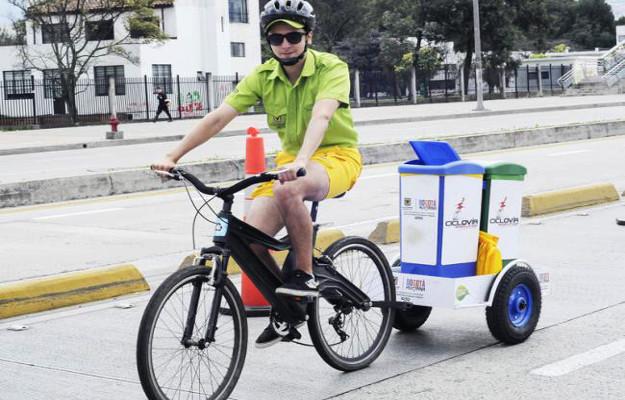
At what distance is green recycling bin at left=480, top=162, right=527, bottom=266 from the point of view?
6.19 metres

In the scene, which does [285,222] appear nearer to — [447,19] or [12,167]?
[12,167]

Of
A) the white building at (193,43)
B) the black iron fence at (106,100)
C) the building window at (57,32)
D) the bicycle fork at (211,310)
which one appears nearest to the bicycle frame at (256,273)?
the bicycle fork at (211,310)

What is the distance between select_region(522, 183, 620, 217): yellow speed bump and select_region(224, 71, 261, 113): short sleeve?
644 cm

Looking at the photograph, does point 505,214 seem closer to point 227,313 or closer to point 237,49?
point 227,313

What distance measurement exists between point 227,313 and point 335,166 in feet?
3.27

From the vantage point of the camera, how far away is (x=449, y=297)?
19.6 feet

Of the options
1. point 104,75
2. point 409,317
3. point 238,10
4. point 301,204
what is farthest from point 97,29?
point 301,204

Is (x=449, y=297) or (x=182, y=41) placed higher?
(x=182, y=41)

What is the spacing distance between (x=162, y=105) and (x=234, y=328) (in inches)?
1560

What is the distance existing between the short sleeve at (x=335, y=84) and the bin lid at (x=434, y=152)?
2.14 ft

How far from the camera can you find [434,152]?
240 inches

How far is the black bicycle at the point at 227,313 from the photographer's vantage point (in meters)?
4.68

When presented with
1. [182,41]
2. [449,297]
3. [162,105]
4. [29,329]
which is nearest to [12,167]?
[29,329]

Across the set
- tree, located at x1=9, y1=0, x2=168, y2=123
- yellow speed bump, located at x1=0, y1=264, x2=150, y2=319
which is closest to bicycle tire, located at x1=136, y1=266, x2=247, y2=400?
yellow speed bump, located at x1=0, y1=264, x2=150, y2=319
